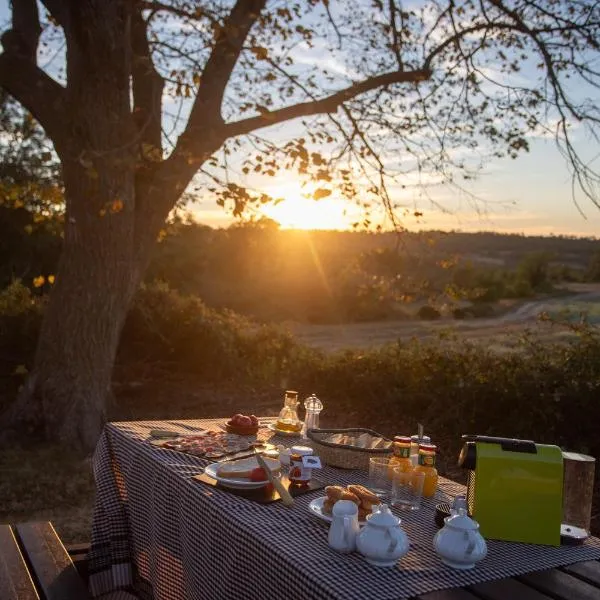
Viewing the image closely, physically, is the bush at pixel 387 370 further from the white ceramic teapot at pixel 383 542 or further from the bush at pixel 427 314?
the bush at pixel 427 314

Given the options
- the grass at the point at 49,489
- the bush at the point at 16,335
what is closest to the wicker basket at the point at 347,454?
the grass at the point at 49,489

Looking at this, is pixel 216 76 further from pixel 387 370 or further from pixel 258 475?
pixel 258 475

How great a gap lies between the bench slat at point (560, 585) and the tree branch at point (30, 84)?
5.57 metres

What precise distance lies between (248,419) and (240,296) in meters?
20.1

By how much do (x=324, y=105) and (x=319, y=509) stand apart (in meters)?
5.33

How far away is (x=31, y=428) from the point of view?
276 inches

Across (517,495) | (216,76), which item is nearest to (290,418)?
(517,495)

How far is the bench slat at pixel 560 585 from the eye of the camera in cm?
206

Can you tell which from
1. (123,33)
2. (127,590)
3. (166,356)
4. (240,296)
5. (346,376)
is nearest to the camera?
(127,590)

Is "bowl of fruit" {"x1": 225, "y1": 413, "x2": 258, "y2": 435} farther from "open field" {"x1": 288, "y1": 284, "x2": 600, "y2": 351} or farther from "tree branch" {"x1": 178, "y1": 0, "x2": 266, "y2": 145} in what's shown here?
"open field" {"x1": 288, "y1": 284, "x2": 600, "y2": 351}

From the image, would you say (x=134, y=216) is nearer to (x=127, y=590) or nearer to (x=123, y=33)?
(x=123, y=33)

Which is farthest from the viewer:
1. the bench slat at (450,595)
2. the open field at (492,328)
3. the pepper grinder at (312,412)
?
the open field at (492,328)

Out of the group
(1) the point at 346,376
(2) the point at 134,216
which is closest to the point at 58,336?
(2) the point at 134,216

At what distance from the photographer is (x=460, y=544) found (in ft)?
6.86
